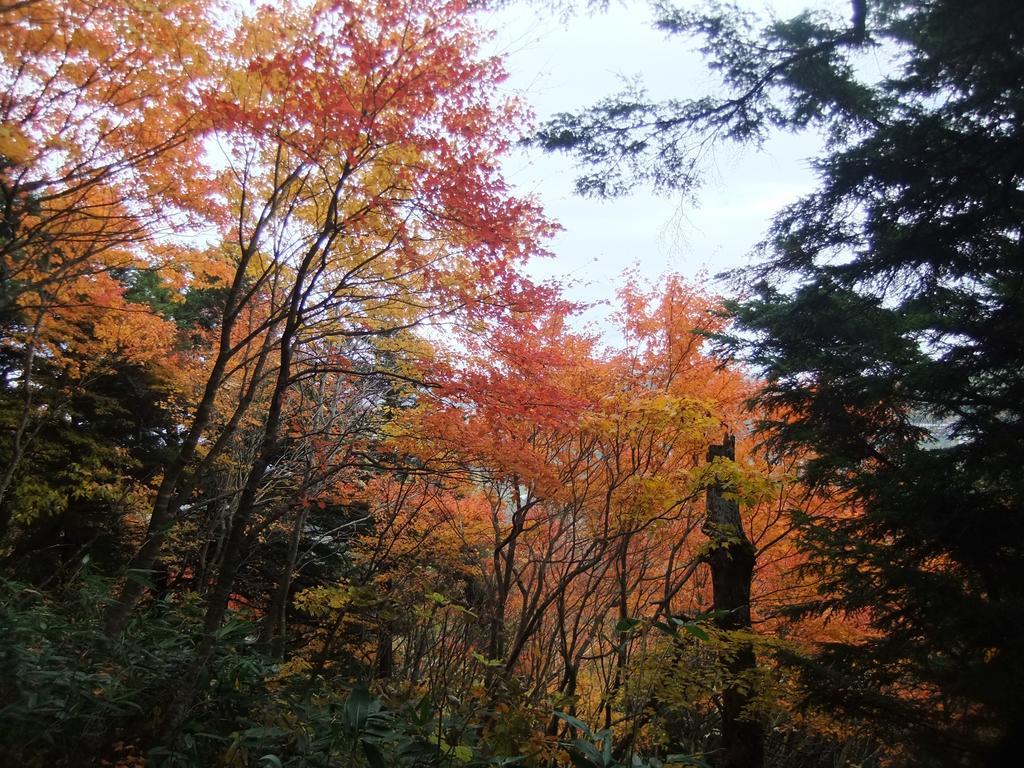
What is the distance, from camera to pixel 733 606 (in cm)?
734

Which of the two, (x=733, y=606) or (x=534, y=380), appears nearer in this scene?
(x=534, y=380)

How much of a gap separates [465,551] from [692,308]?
6.54 meters

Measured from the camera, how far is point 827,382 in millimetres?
6516

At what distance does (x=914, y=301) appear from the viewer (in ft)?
19.9

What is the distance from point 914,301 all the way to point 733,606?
4280 millimetres

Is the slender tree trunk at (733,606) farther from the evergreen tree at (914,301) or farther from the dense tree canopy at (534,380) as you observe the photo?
the evergreen tree at (914,301)

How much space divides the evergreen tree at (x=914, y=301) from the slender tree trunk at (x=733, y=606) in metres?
1.46

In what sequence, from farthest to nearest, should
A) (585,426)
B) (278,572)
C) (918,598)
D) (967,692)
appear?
(278,572)
(585,426)
(918,598)
(967,692)

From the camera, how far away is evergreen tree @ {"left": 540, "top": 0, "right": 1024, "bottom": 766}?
4.25 meters

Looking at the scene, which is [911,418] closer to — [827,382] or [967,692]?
[827,382]

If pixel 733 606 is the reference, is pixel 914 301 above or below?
above

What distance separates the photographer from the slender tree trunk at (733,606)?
6633 mm

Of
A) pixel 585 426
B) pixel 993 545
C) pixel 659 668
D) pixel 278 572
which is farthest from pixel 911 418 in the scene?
pixel 278 572

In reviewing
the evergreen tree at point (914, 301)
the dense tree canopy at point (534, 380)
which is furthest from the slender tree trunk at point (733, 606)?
the evergreen tree at point (914, 301)
